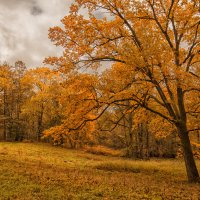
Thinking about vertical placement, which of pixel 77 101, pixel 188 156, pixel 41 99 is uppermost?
pixel 41 99

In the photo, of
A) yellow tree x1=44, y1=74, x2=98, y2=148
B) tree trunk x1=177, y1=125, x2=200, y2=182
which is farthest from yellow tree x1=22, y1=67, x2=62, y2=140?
tree trunk x1=177, y1=125, x2=200, y2=182

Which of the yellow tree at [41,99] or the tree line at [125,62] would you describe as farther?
the yellow tree at [41,99]

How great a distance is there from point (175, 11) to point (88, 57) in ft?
19.8

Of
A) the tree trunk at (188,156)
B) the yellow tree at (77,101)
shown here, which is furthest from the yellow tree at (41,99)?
the tree trunk at (188,156)

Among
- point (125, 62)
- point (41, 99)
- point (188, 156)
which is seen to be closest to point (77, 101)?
point (125, 62)

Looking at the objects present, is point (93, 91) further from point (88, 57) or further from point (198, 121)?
point (198, 121)

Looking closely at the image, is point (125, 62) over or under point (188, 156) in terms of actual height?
over

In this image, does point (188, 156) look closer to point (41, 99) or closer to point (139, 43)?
point (139, 43)

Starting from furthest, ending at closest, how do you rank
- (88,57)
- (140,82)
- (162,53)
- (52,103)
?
(52,103) < (88,57) < (140,82) < (162,53)

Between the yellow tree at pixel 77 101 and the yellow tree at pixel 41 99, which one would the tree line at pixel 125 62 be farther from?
the yellow tree at pixel 41 99

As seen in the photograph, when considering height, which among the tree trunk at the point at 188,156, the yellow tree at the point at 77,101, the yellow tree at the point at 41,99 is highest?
the yellow tree at the point at 41,99

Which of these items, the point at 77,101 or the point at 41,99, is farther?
the point at 41,99

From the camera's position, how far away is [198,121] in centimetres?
1616

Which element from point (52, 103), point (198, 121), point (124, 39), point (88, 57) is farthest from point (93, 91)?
point (52, 103)
